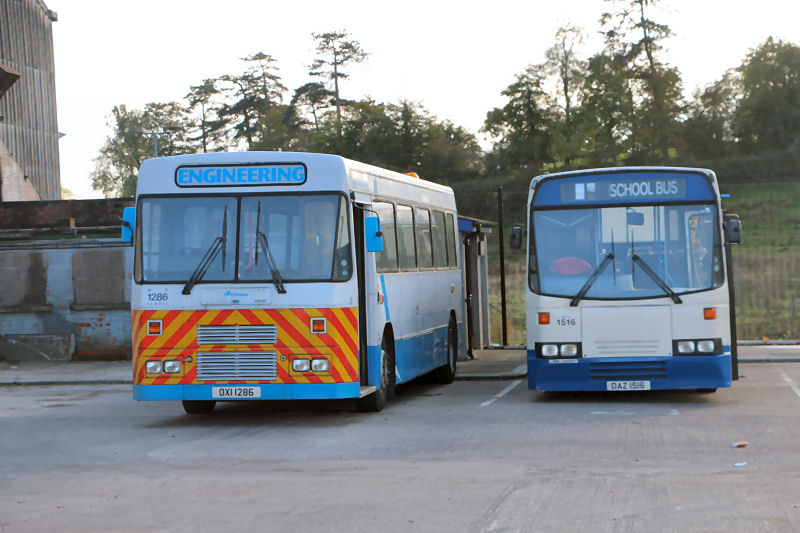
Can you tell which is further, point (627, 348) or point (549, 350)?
point (549, 350)

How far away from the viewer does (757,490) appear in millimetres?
8703

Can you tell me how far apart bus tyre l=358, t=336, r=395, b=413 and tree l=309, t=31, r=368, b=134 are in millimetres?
75715

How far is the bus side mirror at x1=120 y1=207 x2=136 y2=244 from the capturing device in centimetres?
1357

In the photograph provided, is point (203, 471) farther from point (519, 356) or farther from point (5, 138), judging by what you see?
point (5, 138)

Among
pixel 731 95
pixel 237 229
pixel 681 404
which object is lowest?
pixel 681 404

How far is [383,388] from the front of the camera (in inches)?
582

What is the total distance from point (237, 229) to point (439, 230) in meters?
6.04

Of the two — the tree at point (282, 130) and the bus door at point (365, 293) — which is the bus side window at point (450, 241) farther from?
the tree at point (282, 130)

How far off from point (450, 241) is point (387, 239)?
4570 millimetres

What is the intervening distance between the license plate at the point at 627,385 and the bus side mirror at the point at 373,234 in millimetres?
3382

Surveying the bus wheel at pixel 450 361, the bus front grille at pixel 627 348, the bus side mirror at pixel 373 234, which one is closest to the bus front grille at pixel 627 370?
the bus front grille at pixel 627 348

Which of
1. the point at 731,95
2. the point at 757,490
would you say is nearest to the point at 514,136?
the point at 731,95

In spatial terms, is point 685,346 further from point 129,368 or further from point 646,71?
point 646,71

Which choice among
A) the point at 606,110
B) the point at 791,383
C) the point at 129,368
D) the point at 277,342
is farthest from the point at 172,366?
the point at 606,110
